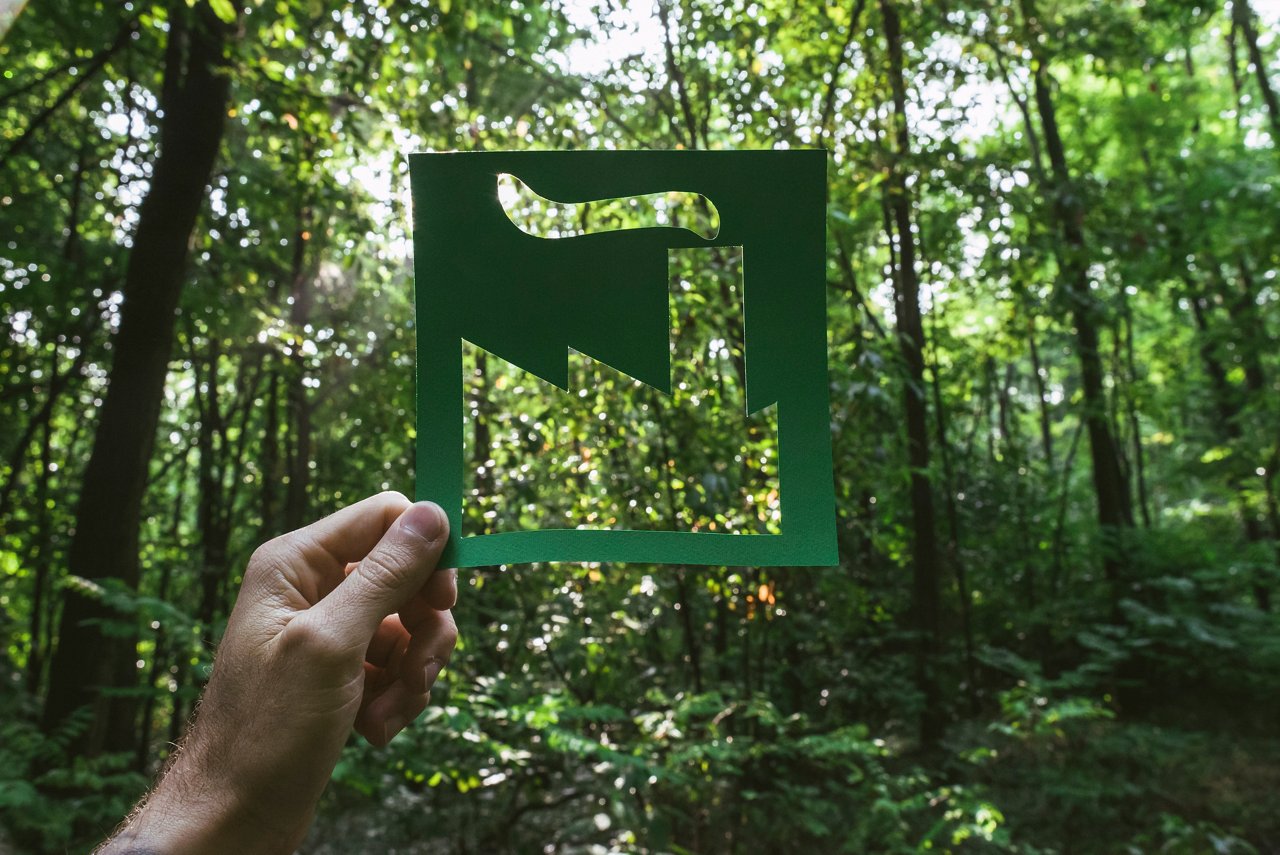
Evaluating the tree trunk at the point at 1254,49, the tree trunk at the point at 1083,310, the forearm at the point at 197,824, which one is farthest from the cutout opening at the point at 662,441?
the tree trunk at the point at 1254,49

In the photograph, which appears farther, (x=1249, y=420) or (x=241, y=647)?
(x=1249, y=420)

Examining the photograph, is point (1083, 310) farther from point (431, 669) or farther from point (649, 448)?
point (431, 669)

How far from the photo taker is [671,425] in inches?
136

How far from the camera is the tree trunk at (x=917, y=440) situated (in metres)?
4.84

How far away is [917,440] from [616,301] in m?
4.87

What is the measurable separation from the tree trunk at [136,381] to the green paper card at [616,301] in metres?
3.18

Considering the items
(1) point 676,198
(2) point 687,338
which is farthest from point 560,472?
(1) point 676,198

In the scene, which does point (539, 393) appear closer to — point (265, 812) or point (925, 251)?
point (265, 812)

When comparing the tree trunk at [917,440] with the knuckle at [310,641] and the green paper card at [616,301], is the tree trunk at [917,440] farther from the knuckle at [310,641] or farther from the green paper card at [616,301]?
the knuckle at [310,641]

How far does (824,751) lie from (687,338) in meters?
1.96

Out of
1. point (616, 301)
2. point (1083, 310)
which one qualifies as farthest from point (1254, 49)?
point (616, 301)

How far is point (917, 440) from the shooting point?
5.59 meters

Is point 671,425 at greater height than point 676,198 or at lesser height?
lesser

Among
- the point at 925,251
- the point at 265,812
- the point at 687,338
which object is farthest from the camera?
the point at 925,251
